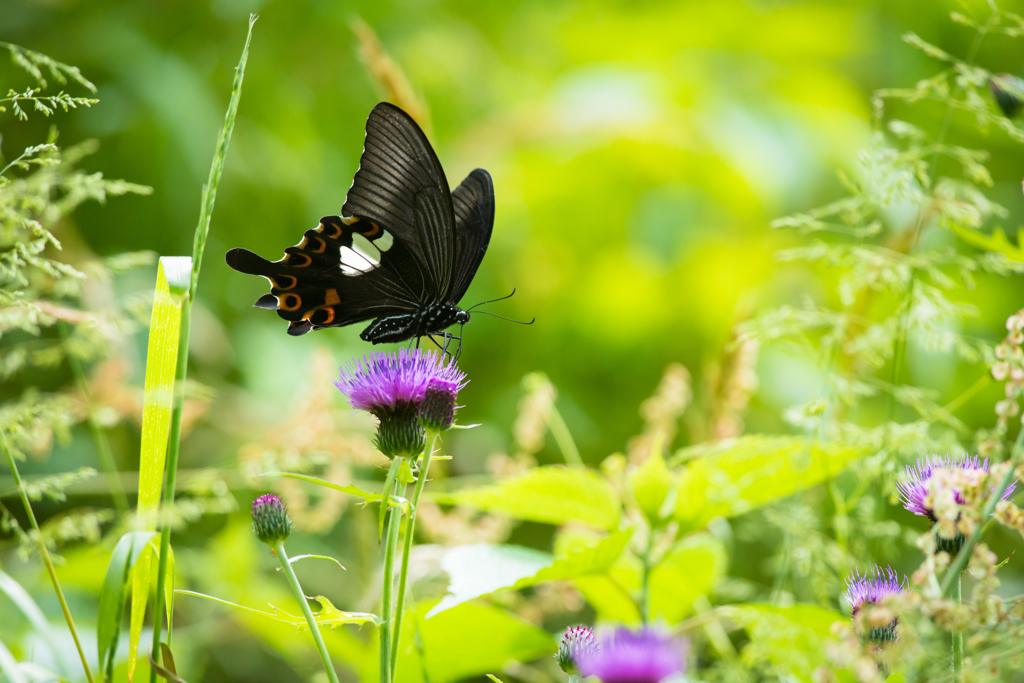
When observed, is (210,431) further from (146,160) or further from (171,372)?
(171,372)

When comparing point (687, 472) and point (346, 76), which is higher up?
point (346, 76)

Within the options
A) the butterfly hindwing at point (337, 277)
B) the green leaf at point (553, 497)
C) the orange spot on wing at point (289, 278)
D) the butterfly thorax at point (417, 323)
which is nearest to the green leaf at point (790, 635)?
the green leaf at point (553, 497)

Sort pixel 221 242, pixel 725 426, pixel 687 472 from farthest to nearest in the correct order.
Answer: pixel 221 242 → pixel 725 426 → pixel 687 472

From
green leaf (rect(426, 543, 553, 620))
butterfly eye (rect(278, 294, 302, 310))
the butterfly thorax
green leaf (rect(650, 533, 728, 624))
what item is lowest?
green leaf (rect(650, 533, 728, 624))

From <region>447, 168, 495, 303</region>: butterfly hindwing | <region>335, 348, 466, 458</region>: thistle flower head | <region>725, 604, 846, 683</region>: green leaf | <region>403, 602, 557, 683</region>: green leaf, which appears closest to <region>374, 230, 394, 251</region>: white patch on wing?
<region>447, 168, 495, 303</region>: butterfly hindwing

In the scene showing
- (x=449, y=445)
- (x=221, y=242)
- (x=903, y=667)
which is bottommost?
(x=449, y=445)

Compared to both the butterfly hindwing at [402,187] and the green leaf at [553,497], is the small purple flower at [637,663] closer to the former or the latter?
the green leaf at [553,497]

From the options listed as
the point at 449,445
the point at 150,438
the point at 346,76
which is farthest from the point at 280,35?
the point at 150,438

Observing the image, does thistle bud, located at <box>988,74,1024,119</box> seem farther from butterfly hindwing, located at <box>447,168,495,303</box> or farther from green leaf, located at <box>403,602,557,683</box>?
green leaf, located at <box>403,602,557,683</box>
